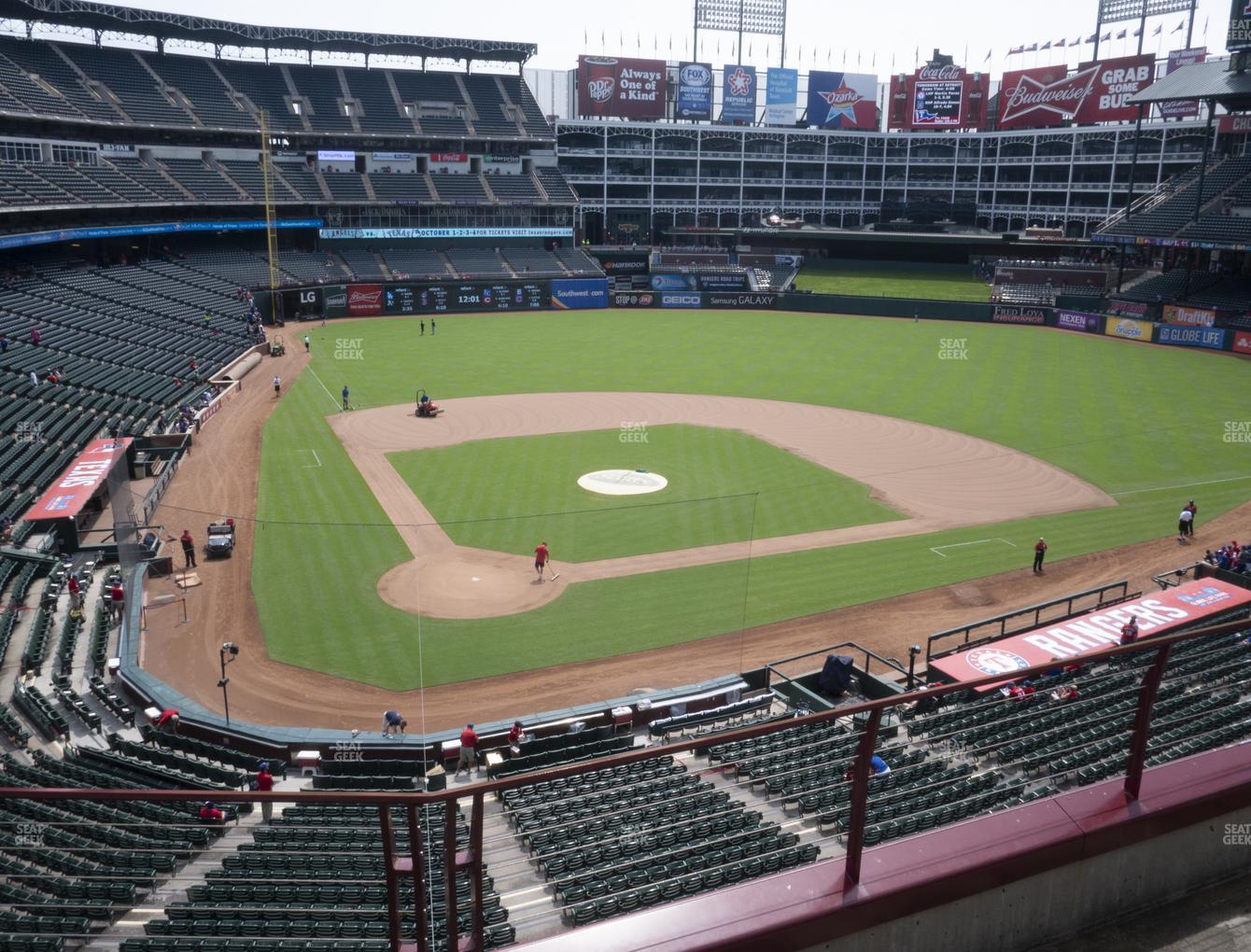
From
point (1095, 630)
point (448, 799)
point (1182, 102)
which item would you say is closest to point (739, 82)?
point (1182, 102)

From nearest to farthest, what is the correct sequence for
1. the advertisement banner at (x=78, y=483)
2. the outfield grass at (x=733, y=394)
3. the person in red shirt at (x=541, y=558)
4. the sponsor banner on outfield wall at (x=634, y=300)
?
the outfield grass at (x=733, y=394), the person in red shirt at (x=541, y=558), the advertisement banner at (x=78, y=483), the sponsor banner on outfield wall at (x=634, y=300)

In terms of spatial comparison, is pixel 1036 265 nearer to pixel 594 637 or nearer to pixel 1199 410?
pixel 1199 410

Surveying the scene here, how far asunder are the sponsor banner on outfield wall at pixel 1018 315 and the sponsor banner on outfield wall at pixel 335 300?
55.0m

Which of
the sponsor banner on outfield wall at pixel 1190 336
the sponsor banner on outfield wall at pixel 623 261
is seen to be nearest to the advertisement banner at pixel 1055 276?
the sponsor banner on outfield wall at pixel 1190 336

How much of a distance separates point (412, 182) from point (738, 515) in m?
74.4

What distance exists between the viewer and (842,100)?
112 m

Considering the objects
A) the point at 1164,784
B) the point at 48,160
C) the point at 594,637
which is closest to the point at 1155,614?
the point at 594,637

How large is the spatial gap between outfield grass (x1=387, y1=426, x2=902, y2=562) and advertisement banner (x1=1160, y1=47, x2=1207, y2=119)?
249 ft

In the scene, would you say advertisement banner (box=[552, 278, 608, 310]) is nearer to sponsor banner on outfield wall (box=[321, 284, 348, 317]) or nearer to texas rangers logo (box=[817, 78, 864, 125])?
sponsor banner on outfield wall (box=[321, 284, 348, 317])

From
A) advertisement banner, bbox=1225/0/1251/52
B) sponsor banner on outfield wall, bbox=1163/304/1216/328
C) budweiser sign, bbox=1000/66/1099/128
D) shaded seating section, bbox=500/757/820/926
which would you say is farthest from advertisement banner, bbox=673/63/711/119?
shaded seating section, bbox=500/757/820/926

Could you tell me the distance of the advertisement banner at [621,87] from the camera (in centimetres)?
10531

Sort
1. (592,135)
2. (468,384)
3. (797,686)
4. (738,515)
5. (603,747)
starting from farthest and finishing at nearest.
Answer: (592,135) < (468,384) < (738,515) < (797,686) < (603,747)

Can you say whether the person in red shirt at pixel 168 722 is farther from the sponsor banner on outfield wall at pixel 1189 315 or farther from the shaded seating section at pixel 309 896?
the sponsor banner on outfield wall at pixel 1189 315

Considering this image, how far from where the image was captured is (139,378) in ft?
148
